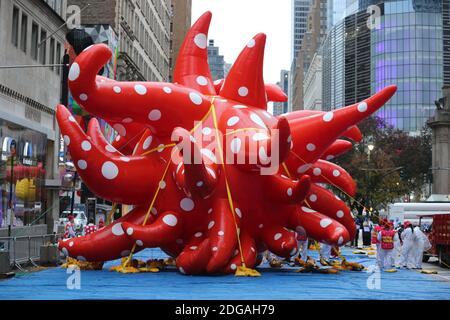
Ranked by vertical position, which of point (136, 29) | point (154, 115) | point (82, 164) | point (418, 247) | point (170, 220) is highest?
point (136, 29)

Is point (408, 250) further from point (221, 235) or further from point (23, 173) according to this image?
point (23, 173)

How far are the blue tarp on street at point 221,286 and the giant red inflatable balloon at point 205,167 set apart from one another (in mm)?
759

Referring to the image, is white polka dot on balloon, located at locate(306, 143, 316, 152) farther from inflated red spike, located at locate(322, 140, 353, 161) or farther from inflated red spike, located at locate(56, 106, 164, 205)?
inflated red spike, located at locate(56, 106, 164, 205)

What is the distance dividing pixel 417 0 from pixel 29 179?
76.9 metres

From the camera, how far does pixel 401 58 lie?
9556 centimetres

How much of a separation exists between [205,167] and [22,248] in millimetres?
7597

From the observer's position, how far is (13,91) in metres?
27.6

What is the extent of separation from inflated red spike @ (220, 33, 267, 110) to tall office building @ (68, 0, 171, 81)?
30.7 metres

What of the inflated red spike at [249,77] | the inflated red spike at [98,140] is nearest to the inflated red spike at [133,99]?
the inflated red spike at [98,140]

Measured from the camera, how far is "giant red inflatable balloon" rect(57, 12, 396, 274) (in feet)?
47.9

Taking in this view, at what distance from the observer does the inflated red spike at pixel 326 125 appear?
15.6 metres

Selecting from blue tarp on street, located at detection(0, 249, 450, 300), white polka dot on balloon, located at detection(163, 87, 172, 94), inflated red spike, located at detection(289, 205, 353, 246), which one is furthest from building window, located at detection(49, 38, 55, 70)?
inflated red spike, located at detection(289, 205, 353, 246)

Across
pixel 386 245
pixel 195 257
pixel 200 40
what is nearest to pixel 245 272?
pixel 195 257
